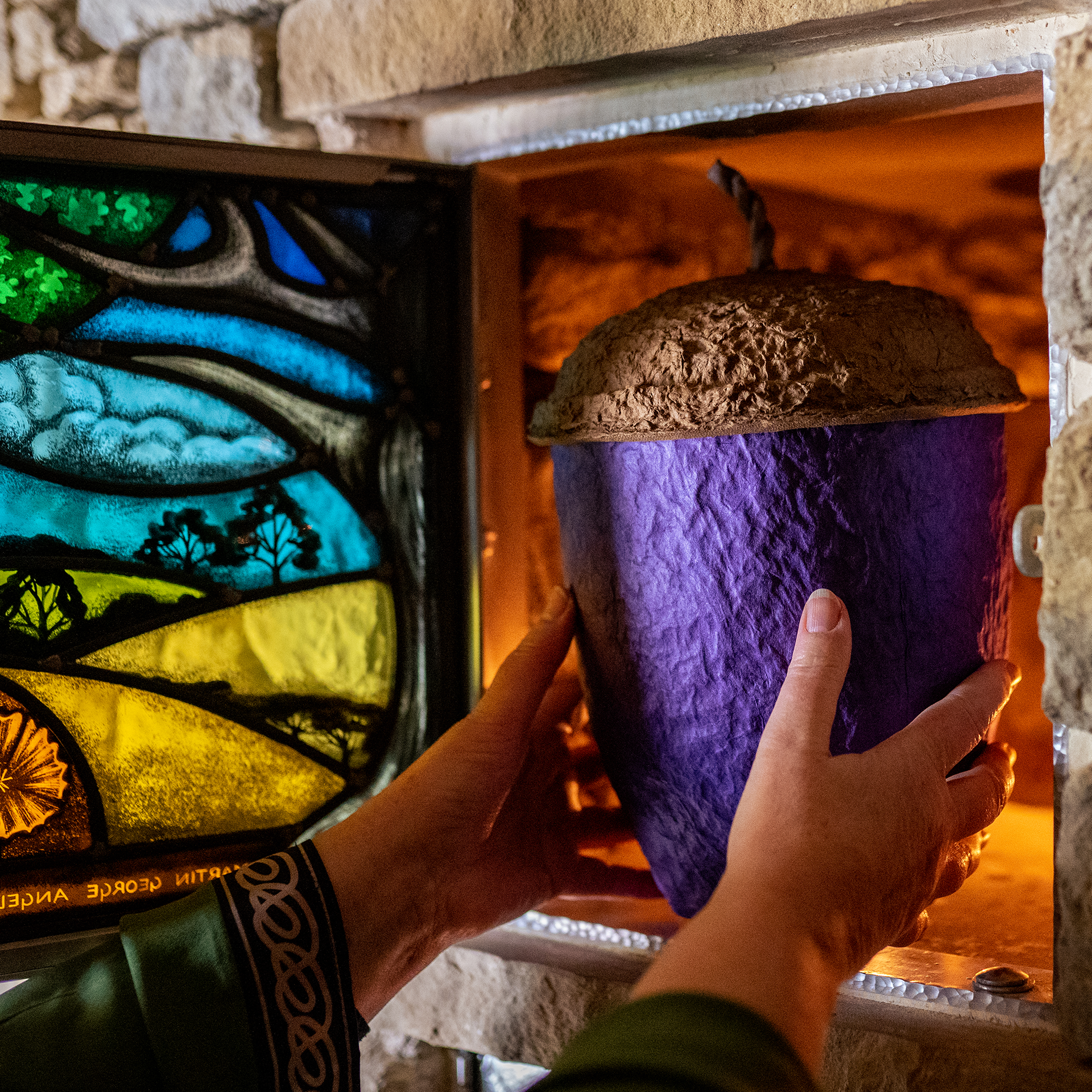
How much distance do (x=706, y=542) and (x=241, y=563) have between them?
1.52ft

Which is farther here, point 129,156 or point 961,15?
point 129,156

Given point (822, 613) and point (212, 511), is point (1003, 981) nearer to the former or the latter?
point (822, 613)

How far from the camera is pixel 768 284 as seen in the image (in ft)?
2.89

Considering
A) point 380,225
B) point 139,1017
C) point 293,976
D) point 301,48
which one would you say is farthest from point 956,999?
point 301,48

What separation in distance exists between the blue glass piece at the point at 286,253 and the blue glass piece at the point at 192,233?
0.05 metres

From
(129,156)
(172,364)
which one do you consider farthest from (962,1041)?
(129,156)

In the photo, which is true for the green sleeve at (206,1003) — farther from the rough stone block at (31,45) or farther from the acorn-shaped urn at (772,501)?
the rough stone block at (31,45)

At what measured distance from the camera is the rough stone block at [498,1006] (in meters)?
1.03

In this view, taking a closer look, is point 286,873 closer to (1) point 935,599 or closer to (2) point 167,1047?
(2) point 167,1047

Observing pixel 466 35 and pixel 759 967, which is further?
pixel 466 35

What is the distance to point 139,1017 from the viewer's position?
2.61 feet

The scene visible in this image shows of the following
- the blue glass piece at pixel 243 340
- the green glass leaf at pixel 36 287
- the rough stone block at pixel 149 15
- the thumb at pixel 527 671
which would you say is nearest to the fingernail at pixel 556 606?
the thumb at pixel 527 671

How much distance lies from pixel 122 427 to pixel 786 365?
1.99ft

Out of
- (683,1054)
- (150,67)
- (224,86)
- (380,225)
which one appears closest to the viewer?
(683,1054)
